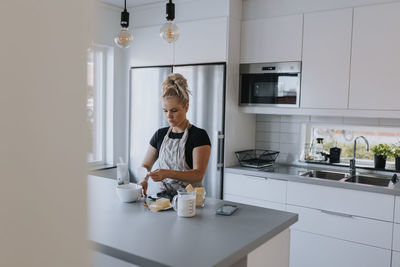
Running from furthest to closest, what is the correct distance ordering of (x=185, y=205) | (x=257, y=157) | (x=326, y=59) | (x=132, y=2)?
1. (x=132, y=2)
2. (x=257, y=157)
3. (x=326, y=59)
4. (x=185, y=205)

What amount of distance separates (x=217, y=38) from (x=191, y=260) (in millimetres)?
2546

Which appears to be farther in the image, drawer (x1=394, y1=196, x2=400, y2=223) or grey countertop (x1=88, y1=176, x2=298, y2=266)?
drawer (x1=394, y1=196, x2=400, y2=223)

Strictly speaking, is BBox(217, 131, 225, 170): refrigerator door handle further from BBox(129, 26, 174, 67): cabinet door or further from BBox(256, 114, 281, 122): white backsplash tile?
BBox(129, 26, 174, 67): cabinet door

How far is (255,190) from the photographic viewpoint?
3330 mm

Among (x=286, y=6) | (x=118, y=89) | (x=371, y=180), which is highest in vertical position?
(x=286, y=6)

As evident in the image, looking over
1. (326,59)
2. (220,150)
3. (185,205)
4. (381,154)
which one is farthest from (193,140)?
(381,154)

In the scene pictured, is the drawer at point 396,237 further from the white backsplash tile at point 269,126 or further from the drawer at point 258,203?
the white backsplash tile at point 269,126

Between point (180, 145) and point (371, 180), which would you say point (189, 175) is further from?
point (371, 180)

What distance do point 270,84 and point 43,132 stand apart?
3.23 meters

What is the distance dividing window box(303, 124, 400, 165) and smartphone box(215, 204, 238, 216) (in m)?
1.94

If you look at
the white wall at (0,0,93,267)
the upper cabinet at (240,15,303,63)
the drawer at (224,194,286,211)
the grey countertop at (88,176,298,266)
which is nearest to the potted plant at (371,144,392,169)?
the drawer at (224,194,286,211)

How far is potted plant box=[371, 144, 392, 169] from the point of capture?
323cm

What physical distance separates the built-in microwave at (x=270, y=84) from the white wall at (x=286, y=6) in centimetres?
45

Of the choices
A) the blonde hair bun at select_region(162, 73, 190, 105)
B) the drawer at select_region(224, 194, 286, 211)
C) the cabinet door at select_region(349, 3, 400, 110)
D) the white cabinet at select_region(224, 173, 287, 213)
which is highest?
the cabinet door at select_region(349, 3, 400, 110)
